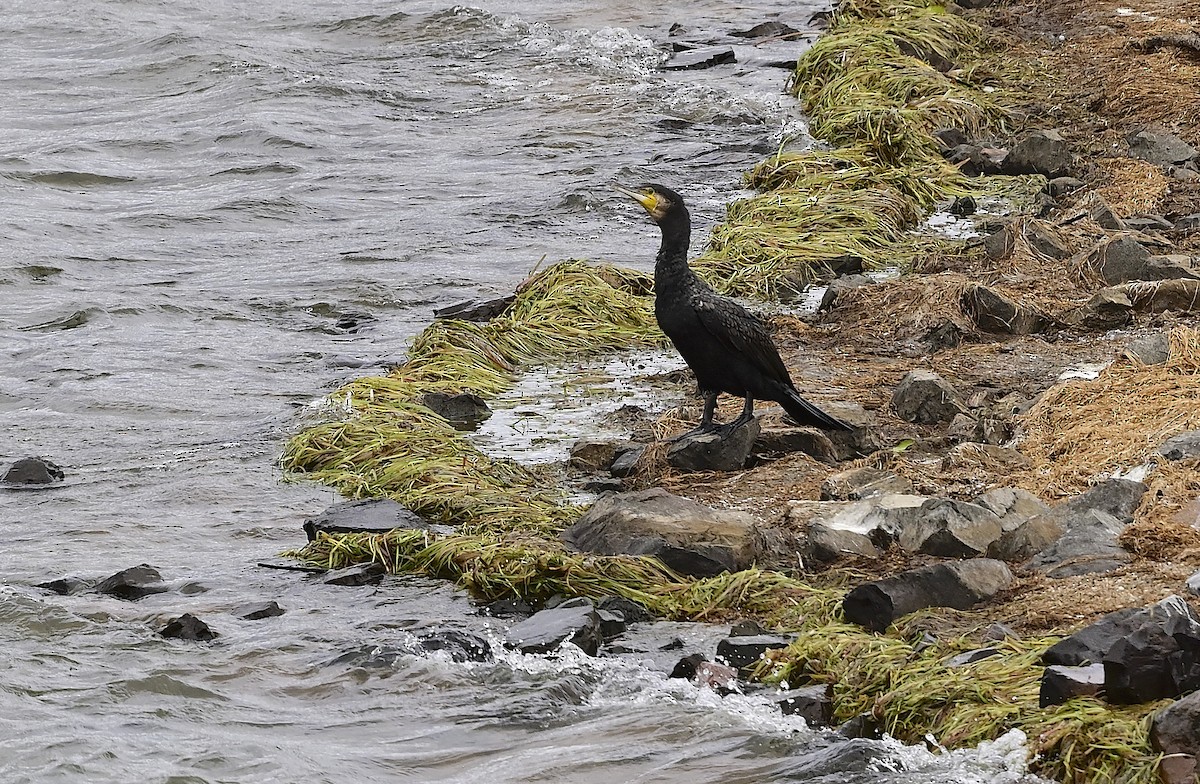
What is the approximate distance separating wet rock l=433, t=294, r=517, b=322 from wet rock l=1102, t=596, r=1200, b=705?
562 centimetres

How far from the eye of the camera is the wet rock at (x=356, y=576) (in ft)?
19.5

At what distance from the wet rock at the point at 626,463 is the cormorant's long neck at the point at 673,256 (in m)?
0.74

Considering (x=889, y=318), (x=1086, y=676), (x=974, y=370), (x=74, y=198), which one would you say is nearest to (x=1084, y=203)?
(x=889, y=318)

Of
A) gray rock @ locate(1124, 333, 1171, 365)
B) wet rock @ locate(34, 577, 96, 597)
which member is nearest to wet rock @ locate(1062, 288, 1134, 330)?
gray rock @ locate(1124, 333, 1171, 365)

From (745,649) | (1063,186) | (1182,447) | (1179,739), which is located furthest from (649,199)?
(1063,186)

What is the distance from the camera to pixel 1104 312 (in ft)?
26.7

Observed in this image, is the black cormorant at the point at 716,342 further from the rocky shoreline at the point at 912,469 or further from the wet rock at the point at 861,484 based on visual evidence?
the wet rock at the point at 861,484

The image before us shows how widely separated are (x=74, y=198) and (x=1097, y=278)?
Answer: 8.23m

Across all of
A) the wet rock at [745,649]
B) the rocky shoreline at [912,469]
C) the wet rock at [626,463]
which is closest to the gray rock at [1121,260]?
the rocky shoreline at [912,469]

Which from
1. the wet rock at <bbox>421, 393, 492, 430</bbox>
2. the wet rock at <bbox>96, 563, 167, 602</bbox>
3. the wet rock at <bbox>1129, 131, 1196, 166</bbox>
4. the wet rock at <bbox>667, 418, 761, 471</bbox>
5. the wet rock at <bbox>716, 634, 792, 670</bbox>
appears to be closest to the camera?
the wet rock at <bbox>716, 634, 792, 670</bbox>

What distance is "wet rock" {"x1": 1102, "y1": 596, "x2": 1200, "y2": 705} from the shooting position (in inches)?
162

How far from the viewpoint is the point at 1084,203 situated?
991 centimetres

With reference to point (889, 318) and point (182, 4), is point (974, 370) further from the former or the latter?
point (182, 4)

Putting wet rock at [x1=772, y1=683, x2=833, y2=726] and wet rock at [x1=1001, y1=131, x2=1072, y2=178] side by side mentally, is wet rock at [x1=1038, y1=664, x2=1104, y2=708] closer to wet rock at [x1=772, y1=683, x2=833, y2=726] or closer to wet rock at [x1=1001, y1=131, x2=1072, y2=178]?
wet rock at [x1=772, y1=683, x2=833, y2=726]
